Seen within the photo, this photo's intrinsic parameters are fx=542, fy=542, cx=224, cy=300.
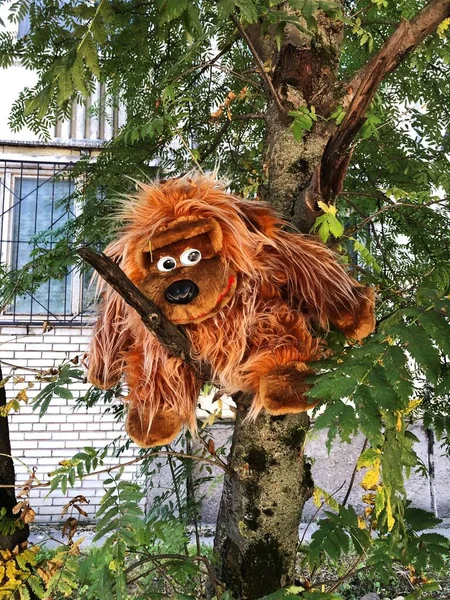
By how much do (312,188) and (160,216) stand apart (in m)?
0.37

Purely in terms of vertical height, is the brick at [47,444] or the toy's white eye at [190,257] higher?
the brick at [47,444]

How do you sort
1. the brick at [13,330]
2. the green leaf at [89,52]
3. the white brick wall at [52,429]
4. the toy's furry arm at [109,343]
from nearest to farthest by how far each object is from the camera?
the green leaf at [89,52] → the toy's furry arm at [109,343] → the white brick wall at [52,429] → the brick at [13,330]

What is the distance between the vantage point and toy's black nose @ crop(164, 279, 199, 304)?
107 centimetres

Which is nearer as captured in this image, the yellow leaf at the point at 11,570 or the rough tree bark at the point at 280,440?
the rough tree bark at the point at 280,440

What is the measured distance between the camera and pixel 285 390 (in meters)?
1.12

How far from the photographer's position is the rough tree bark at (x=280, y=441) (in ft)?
4.82

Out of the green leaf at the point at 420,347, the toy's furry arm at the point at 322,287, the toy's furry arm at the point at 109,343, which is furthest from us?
the toy's furry arm at the point at 109,343

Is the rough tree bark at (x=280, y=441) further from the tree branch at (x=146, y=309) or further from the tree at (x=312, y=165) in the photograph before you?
the tree branch at (x=146, y=309)

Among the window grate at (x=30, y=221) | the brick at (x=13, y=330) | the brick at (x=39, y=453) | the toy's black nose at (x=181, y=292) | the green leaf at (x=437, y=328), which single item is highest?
the window grate at (x=30, y=221)

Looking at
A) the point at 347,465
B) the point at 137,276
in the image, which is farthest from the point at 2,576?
the point at 347,465

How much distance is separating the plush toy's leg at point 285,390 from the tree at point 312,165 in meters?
0.07

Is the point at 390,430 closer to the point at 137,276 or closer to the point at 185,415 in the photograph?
the point at 185,415

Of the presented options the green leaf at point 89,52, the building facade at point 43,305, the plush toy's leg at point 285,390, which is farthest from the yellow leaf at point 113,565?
the building facade at point 43,305

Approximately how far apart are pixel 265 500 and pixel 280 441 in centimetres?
17
